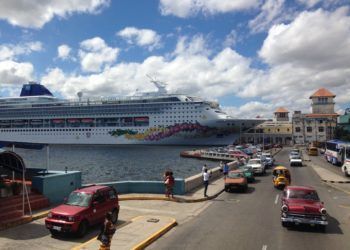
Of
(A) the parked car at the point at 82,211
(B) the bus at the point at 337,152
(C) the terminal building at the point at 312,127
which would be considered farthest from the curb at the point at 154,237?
(C) the terminal building at the point at 312,127

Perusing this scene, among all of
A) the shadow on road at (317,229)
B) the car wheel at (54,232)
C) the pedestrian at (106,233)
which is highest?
the pedestrian at (106,233)

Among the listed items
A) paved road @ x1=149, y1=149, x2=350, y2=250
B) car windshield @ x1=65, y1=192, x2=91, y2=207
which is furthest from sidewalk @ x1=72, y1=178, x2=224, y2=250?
car windshield @ x1=65, y1=192, x2=91, y2=207

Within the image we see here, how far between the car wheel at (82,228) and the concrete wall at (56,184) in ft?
18.3

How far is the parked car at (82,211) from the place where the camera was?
1245 centimetres

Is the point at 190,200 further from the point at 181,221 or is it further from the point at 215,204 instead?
the point at 181,221

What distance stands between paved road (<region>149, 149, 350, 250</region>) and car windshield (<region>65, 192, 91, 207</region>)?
123 inches

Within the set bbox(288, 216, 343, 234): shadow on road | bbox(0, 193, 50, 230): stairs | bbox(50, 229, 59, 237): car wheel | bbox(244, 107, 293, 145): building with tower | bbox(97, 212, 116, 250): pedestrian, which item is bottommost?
bbox(288, 216, 343, 234): shadow on road

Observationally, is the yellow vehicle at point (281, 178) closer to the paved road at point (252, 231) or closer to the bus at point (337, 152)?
the paved road at point (252, 231)

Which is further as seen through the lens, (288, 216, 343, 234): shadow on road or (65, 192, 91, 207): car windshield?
(288, 216, 343, 234): shadow on road

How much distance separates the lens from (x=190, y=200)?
20406 millimetres

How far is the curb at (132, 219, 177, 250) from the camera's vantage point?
11.6 meters

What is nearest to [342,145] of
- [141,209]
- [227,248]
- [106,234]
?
[141,209]

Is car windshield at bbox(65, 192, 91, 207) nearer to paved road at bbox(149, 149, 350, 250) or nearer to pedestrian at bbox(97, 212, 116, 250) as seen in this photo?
paved road at bbox(149, 149, 350, 250)

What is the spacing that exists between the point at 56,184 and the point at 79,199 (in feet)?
17.9
